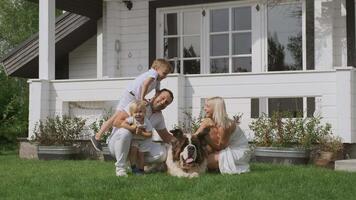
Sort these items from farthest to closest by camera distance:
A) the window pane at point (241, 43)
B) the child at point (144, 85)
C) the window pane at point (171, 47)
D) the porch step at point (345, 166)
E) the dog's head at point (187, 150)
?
the window pane at point (171, 47) → the window pane at point (241, 43) → the porch step at point (345, 166) → the child at point (144, 85) → the dog's head at point (187, 150)

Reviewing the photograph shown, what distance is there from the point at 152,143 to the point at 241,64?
5.49m

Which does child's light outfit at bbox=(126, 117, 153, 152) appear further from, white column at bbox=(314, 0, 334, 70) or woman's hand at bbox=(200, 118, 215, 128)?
white column at bbox=(314, 0, 334, 70)

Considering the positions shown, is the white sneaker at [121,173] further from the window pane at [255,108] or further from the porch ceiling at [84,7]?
the porch ceiling at [84,7]

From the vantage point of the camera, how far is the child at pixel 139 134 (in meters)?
7.23

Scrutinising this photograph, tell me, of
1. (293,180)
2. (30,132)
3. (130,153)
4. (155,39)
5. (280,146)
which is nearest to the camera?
(293,180)

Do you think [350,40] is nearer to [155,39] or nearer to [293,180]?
[155,39]

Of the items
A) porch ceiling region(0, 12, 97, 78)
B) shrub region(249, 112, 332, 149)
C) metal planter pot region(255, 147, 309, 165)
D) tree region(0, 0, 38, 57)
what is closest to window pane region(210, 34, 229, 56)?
porch ceiling region(0, 12, 97, 78)

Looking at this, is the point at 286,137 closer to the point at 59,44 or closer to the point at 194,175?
the point at 194,175

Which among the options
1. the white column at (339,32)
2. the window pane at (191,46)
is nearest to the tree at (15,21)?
the window pane at (191,46)

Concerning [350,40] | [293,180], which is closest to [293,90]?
[350,40]

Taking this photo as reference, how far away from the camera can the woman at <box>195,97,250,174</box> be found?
24.4 feet

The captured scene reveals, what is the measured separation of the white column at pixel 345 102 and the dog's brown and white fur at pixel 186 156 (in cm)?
305

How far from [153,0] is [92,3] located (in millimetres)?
1314

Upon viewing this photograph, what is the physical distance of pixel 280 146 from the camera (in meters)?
9.37
